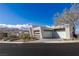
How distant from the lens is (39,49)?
19.4ft

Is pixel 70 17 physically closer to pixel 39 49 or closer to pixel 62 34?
pixel 62 34

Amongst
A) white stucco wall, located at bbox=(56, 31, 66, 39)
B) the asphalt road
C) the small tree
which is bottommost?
the asphalt road

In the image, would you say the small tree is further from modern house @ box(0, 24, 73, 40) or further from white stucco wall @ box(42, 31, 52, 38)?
white stucco wall @ box(42, 31, 52, 38)

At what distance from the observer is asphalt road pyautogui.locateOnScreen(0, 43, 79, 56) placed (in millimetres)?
5902

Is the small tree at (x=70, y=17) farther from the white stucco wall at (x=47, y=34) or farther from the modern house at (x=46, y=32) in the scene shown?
the white stucco wall at (x=47, y=34)

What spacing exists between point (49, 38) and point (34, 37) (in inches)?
9.1

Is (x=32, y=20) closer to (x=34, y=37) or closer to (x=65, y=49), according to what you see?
(x=34, y=37)

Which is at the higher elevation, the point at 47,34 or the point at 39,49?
the point at 47,34

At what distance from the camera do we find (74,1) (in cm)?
582

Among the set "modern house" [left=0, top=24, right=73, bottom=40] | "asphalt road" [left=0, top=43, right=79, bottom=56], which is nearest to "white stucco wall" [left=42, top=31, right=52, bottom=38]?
"modern house" [left=0, top=24, right=73, bottom=40]

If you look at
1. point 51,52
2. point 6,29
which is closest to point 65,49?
point 51,52

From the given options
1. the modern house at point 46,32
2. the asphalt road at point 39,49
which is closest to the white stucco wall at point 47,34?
the modern house at point 46,32

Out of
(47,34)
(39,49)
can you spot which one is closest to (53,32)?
(47,34)

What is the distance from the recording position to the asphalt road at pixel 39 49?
5.90 m
